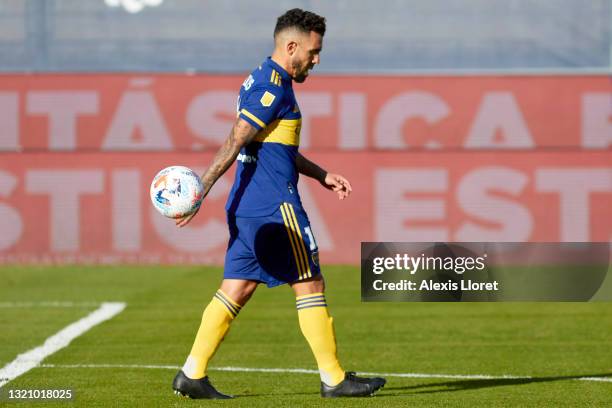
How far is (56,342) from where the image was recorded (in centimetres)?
1086

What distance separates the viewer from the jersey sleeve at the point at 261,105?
23.4 ft

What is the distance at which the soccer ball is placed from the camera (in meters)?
6.88

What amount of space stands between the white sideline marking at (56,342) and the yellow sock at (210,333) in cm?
156

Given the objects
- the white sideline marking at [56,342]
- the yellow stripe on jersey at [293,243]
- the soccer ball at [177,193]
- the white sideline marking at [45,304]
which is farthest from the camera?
the white sideline marking at [45,304]

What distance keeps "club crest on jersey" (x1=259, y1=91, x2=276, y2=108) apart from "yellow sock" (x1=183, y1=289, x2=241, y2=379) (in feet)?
3.62

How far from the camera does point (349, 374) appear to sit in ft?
24.4

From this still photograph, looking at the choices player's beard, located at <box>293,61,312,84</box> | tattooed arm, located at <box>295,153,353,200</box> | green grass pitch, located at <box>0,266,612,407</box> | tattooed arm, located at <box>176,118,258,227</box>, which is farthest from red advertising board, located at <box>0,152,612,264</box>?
tattooed arm, located at <box>176,118,258,227</box>

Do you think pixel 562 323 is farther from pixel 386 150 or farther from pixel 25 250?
pixel 25 250

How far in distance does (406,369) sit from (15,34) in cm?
1768

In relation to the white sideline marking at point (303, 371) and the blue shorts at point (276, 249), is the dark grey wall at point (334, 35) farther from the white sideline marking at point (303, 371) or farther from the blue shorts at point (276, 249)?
the blue shorts at point (276, 249)

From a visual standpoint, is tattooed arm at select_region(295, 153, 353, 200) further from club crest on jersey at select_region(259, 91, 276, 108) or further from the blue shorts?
club crest on jersey at select_region(259, 91, 276, 108)

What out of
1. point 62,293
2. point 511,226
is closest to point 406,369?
point 62,293

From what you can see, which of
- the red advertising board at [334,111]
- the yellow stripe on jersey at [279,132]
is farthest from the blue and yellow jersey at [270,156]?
the red advertising board at [334,111]

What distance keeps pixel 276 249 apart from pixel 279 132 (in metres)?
0.67
